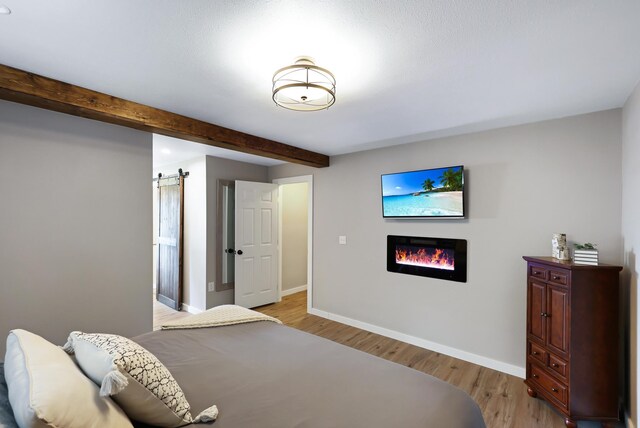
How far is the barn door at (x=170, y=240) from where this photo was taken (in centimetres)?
476

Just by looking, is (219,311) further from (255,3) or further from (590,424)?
(590,424)

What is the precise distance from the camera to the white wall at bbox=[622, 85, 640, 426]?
1.94 meters

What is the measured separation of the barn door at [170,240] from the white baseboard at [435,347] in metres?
2.42

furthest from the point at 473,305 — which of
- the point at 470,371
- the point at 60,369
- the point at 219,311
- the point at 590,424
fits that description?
the point at 60,369

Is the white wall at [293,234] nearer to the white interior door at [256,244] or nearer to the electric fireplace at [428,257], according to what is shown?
the white interior door at [256,244]

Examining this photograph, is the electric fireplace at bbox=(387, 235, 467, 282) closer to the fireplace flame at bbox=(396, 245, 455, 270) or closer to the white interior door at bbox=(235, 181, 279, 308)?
the fireplace flame at bbox=(396, 245, 455, 270)

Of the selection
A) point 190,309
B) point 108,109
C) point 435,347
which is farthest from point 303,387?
point 190,309

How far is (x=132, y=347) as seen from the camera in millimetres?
1224

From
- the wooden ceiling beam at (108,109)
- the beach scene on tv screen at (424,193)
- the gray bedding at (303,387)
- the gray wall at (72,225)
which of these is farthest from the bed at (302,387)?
the beach scene on tv screen at (424,193)

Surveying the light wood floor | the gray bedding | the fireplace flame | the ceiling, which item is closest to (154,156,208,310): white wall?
the light wood floor

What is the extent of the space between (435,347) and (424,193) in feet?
5.88

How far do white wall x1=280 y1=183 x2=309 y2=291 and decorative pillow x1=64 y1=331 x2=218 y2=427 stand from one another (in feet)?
14.5

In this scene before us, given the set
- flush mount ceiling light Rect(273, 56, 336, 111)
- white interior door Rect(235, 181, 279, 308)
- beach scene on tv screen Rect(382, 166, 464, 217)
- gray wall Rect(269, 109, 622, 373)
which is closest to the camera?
flush mount ceiling light Rect(273, 56, 336, 111)

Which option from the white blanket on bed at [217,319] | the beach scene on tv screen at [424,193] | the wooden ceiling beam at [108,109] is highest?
the wooden ceiling beam at [108,109]
